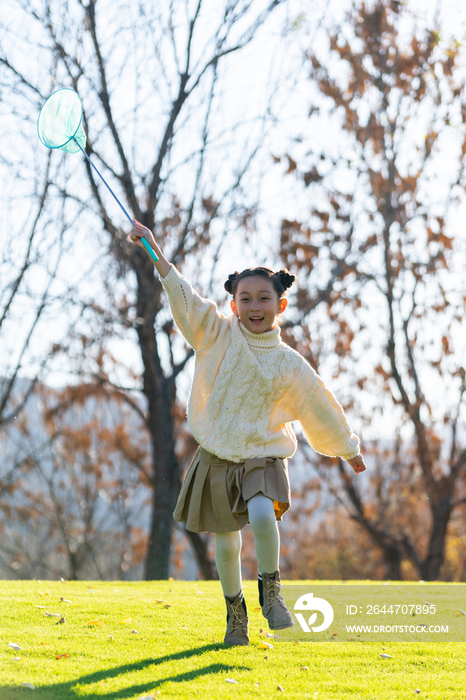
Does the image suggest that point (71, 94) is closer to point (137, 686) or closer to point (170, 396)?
point (137, 686)

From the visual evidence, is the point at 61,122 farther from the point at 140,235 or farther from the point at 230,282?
the point at 230,282

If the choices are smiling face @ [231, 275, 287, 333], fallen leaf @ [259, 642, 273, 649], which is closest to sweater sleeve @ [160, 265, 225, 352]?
smiling face @ [231, 275, 287, 333]

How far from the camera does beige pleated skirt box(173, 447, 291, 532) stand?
302cm

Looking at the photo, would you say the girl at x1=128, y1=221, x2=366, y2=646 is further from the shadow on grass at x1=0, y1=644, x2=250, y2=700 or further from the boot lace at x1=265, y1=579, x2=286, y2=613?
the shadow on grass at x1=0, y1=644, x2=250, y2=700

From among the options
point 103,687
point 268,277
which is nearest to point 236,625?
point 103,687

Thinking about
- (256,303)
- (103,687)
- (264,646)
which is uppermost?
(256,303)

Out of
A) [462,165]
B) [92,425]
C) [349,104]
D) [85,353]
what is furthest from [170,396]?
[462,165]

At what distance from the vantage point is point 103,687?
238cm

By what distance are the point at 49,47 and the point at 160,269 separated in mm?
5045

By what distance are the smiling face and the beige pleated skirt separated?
63 cm

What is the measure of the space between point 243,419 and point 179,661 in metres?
1.04

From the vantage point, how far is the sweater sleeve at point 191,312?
10.5ft

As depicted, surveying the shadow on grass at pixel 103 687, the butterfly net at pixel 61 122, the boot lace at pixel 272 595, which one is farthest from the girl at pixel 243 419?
the butterfly net at pixel 61 122

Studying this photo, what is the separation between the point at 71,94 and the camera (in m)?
3.80
